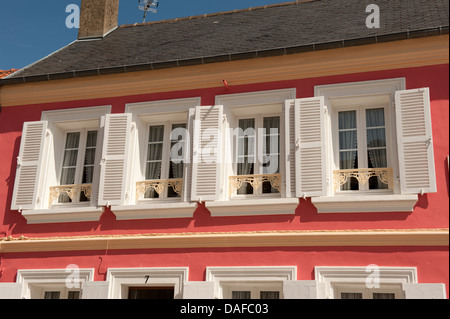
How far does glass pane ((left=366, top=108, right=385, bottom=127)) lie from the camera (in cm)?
866

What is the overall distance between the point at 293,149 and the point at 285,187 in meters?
0.59

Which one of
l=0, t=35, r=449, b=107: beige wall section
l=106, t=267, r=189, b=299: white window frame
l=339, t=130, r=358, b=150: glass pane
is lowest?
l=106, t=267, r=189, b=299: white window frame

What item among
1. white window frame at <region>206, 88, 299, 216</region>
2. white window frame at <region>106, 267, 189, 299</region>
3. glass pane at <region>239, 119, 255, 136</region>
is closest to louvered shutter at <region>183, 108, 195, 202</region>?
white window frame at <region>206, 88, 299, 216</region>

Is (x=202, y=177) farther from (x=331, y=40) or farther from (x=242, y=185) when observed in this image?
(x=331, y=40)

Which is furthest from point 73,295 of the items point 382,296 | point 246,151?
point 382,296

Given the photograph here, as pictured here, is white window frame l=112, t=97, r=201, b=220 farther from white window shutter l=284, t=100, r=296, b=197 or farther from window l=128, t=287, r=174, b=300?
white window shutter l=284, t=100, r=296, b=197

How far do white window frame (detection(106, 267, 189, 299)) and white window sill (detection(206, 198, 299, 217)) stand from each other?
1010 mm

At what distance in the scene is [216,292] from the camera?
27.1 ft

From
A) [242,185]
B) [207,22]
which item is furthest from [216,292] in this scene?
[207,22]

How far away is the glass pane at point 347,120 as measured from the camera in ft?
28.9

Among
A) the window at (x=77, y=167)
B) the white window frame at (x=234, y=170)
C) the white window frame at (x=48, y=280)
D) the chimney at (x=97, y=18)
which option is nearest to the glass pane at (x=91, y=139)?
the window at (x=77, y=167)

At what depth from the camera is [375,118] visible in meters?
8.71

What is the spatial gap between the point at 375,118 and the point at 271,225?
2.32 meters

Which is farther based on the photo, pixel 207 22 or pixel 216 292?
pixel 207 22
